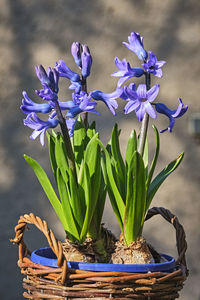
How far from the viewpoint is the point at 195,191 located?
2.13 m

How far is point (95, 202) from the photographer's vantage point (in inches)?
42.4

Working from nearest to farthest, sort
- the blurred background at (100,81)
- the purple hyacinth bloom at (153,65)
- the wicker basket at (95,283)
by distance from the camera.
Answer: the wicker basket at (95,283) → the purple hyacinth bloom at (153,65) → the blurred background at (100,81)

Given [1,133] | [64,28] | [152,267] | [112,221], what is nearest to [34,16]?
[64,28]

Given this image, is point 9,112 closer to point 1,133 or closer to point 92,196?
point 1,133

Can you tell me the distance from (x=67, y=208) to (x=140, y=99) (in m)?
0.27

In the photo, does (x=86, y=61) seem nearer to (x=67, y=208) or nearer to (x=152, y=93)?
(x=152, y=93)

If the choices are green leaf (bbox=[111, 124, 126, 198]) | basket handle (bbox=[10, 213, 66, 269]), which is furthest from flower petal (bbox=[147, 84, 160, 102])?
basket handle (bbox=[10, 213, 66, 269])

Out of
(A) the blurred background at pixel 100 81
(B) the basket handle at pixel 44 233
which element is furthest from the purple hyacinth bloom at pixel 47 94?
(A) the blurred background at pixel 100 81

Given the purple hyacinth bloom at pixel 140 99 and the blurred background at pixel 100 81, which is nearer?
the purple hyacinth bloom at pixel 140 99

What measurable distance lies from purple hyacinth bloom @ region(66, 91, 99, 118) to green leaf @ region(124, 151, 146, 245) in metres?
0.14

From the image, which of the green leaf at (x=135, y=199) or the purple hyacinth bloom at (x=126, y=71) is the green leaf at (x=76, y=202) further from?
the purple hyacinth bloom at (x=126, y=71)

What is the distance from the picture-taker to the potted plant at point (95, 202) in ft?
3.19

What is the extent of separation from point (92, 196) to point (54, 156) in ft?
0.47

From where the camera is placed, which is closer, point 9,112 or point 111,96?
point 111,96
